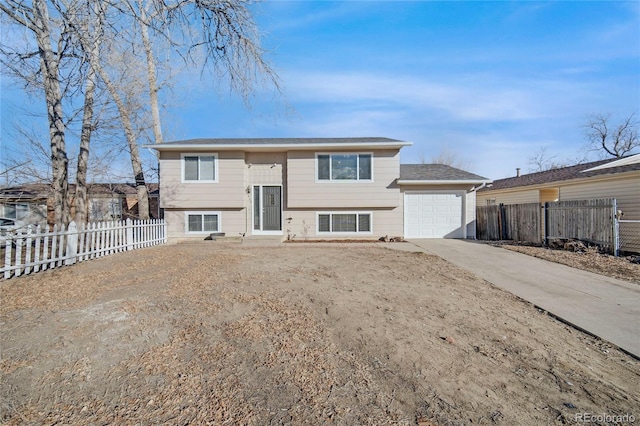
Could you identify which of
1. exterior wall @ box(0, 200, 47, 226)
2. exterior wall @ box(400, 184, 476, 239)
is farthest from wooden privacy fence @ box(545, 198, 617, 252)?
exterior wall @ box(0, 200, 47, 226)

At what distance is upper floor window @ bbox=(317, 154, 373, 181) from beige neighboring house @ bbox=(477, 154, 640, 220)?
8.60m

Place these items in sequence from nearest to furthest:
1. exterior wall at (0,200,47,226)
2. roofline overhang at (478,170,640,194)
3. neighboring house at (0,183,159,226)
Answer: roofline overhang at (478,170,640,194)
exterior wall at (0,200,47,226)
neighboring house at (0,183,159,226)

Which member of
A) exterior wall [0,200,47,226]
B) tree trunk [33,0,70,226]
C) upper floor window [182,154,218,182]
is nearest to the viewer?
tree trunk [33,0,70,226]

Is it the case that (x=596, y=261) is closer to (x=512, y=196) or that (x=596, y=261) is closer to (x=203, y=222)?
(x=512, y=196)

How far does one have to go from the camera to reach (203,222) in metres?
12.3

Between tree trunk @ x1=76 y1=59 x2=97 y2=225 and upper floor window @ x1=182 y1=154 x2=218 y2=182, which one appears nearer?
tree trunk @ x1=76 y1=59 x2=97 y2=225

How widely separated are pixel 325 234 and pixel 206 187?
16.6 feet

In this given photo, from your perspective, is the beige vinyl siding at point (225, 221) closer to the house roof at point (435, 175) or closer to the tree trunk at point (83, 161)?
the tree trunk at point (83, 161)

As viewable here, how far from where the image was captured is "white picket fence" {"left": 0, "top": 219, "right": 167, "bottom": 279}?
5.72m

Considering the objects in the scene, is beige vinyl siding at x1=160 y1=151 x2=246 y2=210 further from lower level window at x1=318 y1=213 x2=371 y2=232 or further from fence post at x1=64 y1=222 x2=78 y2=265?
fence post at x1=64 y1=222 x2=78 y2=265

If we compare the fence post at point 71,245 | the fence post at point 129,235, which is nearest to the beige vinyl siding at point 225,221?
the fence post at point 129,235

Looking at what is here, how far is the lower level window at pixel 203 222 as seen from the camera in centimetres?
1230

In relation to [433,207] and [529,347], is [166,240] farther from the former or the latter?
[529,347]

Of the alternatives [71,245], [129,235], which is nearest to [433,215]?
[129,235]
